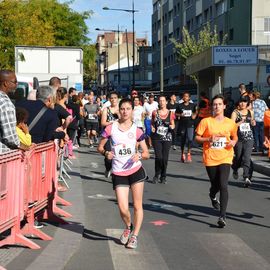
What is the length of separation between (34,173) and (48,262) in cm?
131

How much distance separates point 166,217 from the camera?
879 centimetres

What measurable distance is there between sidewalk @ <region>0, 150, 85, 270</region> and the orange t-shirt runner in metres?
1.95

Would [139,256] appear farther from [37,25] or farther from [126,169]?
[37,25]

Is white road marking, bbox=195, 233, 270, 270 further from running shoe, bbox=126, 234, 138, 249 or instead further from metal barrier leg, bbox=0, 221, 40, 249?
metal barrier leg, bbox=0, 221, 40, 249

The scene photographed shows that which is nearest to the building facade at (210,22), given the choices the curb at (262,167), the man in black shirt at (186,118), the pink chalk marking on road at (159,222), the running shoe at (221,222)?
the man in black shirt at (186,118)

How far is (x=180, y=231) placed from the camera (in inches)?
310

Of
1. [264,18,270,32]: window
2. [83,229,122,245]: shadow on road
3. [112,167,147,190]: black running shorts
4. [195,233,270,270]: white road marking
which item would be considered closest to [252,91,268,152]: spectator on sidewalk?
[195,233,270,270]: white road marking

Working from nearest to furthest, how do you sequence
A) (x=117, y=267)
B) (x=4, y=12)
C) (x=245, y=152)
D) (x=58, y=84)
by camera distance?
1. (x=117, y=267)
2. (x=58, y=84)
3. (x=245, y=152)
4. (x=4, y=12)

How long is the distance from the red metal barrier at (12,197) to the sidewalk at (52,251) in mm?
128

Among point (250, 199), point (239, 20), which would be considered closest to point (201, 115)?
point (250, 199)

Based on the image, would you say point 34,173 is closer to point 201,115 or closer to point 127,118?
point 127,118

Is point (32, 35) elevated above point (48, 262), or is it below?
above

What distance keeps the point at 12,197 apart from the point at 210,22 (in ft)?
179

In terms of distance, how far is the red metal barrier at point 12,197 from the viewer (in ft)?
19.7
